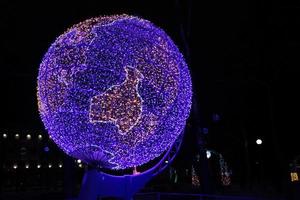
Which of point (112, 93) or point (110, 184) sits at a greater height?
point (112, 93)

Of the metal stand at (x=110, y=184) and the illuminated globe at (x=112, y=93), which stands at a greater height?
the illuminated globe at (x=112, y=93)

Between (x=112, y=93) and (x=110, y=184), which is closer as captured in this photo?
(x=112, y=93)

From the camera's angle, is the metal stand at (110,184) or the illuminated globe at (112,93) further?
the metal stand at (110,184)

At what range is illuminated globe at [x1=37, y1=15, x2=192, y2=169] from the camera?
6742 mm

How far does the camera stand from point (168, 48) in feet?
25.0

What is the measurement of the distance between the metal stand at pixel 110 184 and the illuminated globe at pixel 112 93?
1.25 feet

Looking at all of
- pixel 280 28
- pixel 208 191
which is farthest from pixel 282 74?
pixel 208 191

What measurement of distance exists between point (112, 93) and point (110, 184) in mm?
2140

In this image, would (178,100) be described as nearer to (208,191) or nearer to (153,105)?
(153,105)

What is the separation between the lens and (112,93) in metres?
6.76

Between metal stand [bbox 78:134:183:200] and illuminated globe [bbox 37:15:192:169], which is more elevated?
illuminated globe [bbox 37:15:192:169]

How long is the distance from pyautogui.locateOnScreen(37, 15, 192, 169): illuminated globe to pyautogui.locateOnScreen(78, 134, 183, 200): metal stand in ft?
1.25

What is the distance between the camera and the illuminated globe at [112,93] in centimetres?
674

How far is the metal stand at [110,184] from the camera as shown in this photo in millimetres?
7648
